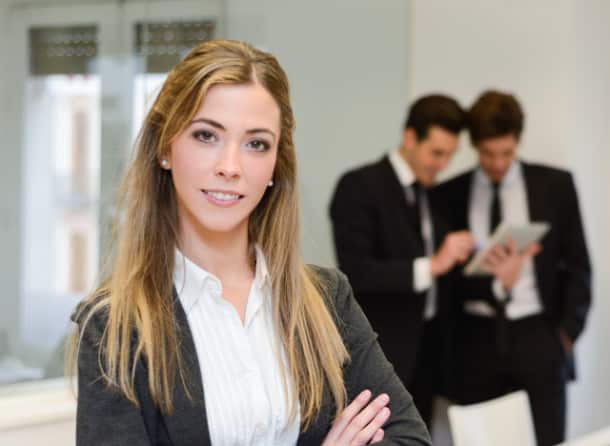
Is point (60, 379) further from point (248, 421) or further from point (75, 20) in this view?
point (248, 421)

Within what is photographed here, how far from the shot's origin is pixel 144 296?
5.08 feet

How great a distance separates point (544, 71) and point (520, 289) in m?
1.07

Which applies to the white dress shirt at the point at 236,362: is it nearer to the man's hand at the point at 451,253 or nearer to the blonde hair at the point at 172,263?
the blonde hair at the point at 172,263

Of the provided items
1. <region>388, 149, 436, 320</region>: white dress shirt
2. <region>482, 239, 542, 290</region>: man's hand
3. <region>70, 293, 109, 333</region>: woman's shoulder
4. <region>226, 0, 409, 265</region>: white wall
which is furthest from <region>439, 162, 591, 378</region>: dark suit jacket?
<region>70, 293, 109, 333</region>: woman's shoulder

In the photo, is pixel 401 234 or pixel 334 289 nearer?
pixel 334 289

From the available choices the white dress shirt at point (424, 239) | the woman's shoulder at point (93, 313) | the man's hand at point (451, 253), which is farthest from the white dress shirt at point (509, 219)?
the woman's shoulder at point (93, 313)

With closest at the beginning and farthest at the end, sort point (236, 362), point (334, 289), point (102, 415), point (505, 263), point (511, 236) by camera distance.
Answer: point (102, 415) < point (236, 362) < point (334, 289) < point (511, 236) < point (505, 263)

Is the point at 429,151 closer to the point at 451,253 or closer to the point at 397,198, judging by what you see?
the point at 397,198

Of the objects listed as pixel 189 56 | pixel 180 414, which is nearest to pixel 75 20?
pixel 189 56

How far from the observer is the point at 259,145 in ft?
5.16

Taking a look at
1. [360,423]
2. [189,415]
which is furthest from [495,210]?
[189,415]

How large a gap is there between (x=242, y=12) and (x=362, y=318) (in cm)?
196

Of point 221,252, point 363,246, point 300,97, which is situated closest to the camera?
point 221,252

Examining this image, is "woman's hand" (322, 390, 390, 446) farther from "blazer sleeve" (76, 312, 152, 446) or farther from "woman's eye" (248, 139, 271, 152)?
"woman's eye" (248, 139, 271, 152)
